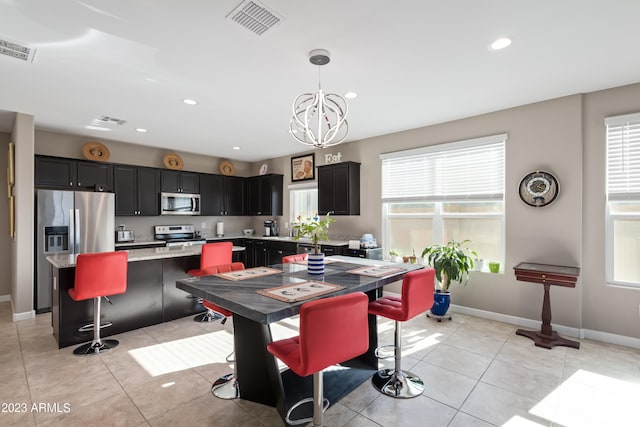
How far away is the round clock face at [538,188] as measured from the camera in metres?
3.61

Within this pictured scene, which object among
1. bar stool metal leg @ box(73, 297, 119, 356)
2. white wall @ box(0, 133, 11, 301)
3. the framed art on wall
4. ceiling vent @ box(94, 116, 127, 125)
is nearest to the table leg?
the framed art on wall

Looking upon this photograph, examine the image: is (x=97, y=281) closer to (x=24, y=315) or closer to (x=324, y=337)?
(x=24, y=315)

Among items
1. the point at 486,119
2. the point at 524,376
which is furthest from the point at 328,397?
the point at 486,119

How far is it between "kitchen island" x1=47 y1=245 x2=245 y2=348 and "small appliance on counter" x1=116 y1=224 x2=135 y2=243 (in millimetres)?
1923

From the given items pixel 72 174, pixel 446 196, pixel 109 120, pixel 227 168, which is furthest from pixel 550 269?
pixel 72 174

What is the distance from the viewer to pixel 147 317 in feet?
12.5

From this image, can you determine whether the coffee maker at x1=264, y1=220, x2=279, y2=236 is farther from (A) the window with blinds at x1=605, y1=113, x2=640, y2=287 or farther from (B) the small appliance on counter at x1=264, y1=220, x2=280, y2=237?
(A) the window with blinds at x1=605, y1=113, x2=640, y2=287

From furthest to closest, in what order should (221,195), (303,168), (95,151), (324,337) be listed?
1. (221,195)
2. (303,168)
3. (95,151)
4. (324,337)

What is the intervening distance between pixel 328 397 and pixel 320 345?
100 centimetres

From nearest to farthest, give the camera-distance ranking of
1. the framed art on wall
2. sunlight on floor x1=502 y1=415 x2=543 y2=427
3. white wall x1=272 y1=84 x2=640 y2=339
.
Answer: sunlight on floor x1=502 y1=415 x2=543 y2=427 → white wall x1=272 y1=84 x2=640 y2=339 → the framed art on wall

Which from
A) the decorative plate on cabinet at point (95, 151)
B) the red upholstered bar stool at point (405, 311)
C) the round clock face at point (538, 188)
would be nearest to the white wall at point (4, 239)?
the decorative plate on cabinet at point (95, 151)

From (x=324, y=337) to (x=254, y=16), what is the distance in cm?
215

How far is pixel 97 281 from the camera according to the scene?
301cm

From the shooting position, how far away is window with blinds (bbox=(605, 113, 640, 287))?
3.24 meters
